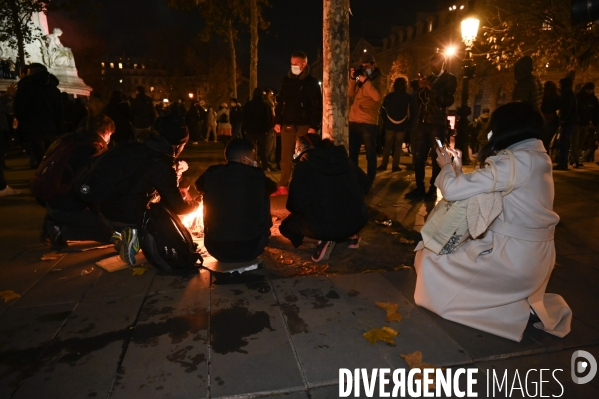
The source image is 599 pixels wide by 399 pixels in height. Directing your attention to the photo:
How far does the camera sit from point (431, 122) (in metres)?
7.03

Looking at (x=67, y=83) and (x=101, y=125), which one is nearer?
(x=101, y=125)

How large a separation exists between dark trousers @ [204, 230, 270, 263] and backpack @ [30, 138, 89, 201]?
1.78 m

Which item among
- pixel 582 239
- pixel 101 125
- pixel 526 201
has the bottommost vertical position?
pixel 582 239

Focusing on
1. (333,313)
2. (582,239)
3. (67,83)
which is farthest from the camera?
(67,83)

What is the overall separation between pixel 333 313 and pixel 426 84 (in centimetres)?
502

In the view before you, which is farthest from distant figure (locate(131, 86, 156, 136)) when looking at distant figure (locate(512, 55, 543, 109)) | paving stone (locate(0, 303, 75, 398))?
distant figure (locate(512, 55, 543, 109))

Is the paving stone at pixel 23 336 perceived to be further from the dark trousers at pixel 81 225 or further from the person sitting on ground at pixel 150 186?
the dark trousers at pixel 81 225

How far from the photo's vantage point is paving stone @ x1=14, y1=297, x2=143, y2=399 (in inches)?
97.6

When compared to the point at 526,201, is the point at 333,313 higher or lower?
lower

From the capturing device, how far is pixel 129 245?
4.27 meters

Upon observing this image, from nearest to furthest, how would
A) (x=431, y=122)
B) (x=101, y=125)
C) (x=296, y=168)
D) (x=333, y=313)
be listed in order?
(x=333, y=313) → (x=296, y=168) → (x=101, y=125) → (x=431, y=122)

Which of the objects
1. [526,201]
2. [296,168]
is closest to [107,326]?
[296,168]

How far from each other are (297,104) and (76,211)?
4.26 metres

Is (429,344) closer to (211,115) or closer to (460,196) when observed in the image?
(460,196)
